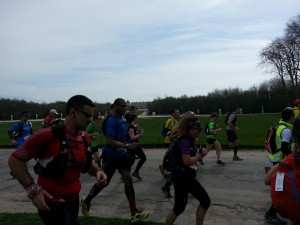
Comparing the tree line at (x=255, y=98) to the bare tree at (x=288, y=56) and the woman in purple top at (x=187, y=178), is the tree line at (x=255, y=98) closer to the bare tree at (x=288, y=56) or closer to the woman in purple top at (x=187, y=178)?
the bare tree at (x=288, y=56)

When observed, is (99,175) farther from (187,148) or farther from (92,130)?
(92,130)

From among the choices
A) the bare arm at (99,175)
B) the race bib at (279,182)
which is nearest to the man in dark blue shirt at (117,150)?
the bare arm at (99,175)

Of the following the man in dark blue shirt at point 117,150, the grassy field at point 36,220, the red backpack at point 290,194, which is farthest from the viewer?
the man in dark blue shirt at point 117,150

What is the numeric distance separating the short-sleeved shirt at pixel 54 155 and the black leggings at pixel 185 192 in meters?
1.81

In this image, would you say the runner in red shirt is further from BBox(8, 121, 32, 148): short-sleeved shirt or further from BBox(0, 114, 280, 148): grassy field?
BBox(0, 114, 280, 148): grassy field

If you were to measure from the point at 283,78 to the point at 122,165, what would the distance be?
53.6 m

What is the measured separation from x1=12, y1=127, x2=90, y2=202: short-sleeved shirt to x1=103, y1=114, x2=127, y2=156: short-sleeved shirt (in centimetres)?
272

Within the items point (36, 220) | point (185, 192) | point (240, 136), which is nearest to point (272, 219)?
point (185, 192)

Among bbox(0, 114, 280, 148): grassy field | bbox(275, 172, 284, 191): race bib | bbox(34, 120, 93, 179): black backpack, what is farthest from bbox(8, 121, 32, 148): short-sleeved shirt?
bbox(275, 172, 284, 191): race bib

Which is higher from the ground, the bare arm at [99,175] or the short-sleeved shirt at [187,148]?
the short-sleeved shirt at [187,148]

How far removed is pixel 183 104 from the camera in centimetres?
6619

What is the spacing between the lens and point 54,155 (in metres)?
3.42

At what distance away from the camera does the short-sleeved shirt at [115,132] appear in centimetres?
657

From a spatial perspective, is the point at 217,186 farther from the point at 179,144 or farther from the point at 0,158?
the point at 0,158
